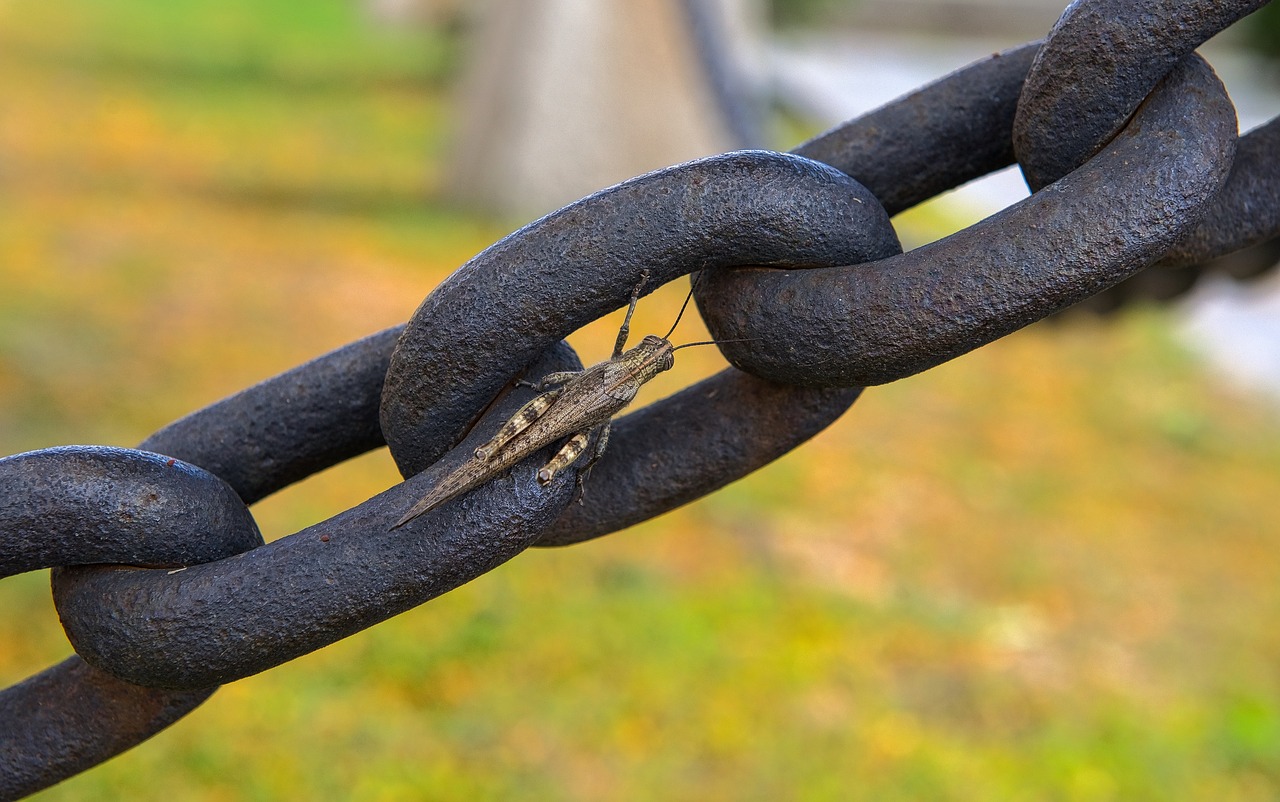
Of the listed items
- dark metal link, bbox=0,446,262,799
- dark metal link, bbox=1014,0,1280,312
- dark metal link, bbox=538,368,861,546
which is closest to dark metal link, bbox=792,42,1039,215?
dark metal link, bbox=1014,0,1280,312

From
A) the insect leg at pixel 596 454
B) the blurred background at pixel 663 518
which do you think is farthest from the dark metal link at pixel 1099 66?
the blurred background at pixel 663 518

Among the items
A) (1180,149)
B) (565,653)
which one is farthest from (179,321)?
(1180,149)

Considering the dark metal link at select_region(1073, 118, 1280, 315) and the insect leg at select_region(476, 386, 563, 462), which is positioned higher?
the insect leg at select_region(476, 386, 563, 462)

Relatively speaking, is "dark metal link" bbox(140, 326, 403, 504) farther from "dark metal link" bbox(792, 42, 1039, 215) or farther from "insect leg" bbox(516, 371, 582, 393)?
"dark metal link" bbox(792, 42, 1039, 215)

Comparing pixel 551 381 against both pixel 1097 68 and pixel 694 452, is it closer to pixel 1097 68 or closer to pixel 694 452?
pixel 694 452

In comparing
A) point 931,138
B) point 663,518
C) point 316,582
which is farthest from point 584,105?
point 316,582

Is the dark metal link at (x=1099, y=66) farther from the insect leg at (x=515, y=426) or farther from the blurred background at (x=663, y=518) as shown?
the blurred background at (x=663, y=518)

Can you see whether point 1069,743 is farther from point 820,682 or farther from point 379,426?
point 379,426
